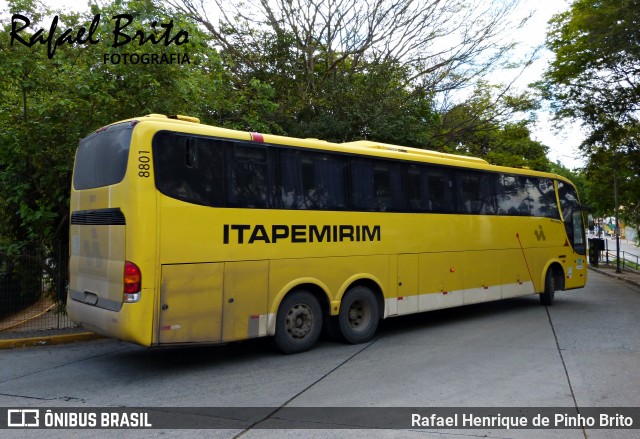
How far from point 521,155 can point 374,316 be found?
111ft

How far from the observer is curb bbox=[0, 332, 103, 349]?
9000 mm

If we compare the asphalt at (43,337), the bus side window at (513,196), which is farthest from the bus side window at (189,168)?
the bus side window at (513,196)

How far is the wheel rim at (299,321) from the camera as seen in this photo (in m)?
8.25

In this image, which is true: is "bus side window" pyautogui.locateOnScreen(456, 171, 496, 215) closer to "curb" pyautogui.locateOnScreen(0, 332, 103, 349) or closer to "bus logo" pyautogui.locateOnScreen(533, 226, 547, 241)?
"bus logo" pyautogui.locateOnScreen(533, 226, 547, 241)

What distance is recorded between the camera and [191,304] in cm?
699

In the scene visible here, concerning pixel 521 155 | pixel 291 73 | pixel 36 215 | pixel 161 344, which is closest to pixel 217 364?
pixel 161 344

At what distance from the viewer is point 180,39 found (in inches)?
420

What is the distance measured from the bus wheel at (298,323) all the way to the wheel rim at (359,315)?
0.82 m

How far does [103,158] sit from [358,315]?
4.82m

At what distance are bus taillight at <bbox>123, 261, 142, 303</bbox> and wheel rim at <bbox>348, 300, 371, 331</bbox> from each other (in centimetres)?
382

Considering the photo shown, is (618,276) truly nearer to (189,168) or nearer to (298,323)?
(298,323)

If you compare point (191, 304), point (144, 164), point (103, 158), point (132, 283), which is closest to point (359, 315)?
point (191, 304)

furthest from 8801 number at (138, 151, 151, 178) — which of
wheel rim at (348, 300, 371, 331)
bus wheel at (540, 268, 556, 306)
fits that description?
bus wheel at (540, 268, 556, 306)

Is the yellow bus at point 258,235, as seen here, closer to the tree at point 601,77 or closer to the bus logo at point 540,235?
the bus logo at point 540,235
